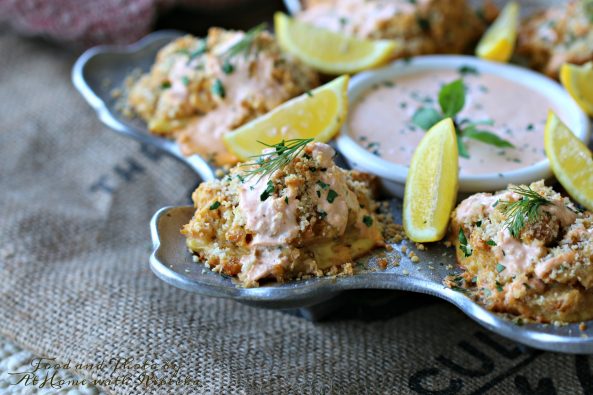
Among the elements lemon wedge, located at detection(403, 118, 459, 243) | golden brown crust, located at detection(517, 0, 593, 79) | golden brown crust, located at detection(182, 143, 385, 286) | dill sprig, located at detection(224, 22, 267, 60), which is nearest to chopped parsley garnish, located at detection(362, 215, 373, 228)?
golden brown crust, located at detection(182, 143, 385, 286)

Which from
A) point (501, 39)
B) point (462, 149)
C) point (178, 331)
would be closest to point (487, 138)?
point (462, 149)

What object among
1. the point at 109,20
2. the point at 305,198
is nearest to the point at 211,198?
the point at 305,198

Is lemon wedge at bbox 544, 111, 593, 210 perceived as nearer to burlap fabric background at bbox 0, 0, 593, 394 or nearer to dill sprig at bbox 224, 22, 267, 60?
burlap fabric background at bbox 0, 0, 593, 394

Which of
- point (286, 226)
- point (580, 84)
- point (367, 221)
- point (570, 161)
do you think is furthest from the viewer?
point (580, 84)

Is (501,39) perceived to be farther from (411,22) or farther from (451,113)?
(451,113)

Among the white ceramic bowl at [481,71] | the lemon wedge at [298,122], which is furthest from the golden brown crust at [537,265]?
the lemon wedge at [298,122]

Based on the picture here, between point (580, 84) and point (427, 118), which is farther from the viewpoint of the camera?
point (580, 84)

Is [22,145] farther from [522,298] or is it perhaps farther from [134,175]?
[522,298]
